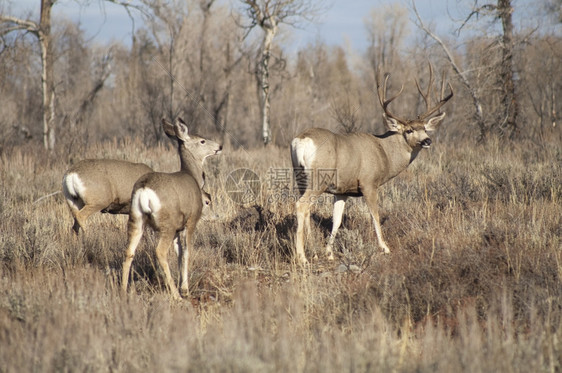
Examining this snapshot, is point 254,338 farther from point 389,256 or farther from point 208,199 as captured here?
point 389,256

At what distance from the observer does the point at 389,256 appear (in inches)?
250

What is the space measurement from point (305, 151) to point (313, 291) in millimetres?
2335

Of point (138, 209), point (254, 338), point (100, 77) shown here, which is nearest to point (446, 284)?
point (254, 338)

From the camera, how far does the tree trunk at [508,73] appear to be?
645 inches

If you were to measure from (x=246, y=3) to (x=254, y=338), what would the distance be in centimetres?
2124

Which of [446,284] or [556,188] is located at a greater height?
[556,188]

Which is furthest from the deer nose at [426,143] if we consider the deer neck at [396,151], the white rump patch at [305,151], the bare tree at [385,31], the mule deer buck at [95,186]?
the bare tree at [385,31]

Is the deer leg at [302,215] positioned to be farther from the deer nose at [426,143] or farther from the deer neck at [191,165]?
the deer nose at [426,143]

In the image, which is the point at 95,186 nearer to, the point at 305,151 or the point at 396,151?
the point at 305,151

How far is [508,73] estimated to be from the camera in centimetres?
1673

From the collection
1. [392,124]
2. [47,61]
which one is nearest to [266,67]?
[47,61]

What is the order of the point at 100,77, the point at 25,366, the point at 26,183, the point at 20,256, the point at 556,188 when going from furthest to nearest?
1. the point at 100,77
2. the point at 26,183
3. the point at 556,188
4. the point at 20,256
5. the point at 25,366

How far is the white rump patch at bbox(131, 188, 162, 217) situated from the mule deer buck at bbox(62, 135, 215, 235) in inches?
90.2

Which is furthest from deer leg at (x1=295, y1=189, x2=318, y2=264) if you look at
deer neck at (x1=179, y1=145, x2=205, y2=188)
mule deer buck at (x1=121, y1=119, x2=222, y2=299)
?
mule deer buck at (x1=121, y1=119, x2=222, y2=299)
